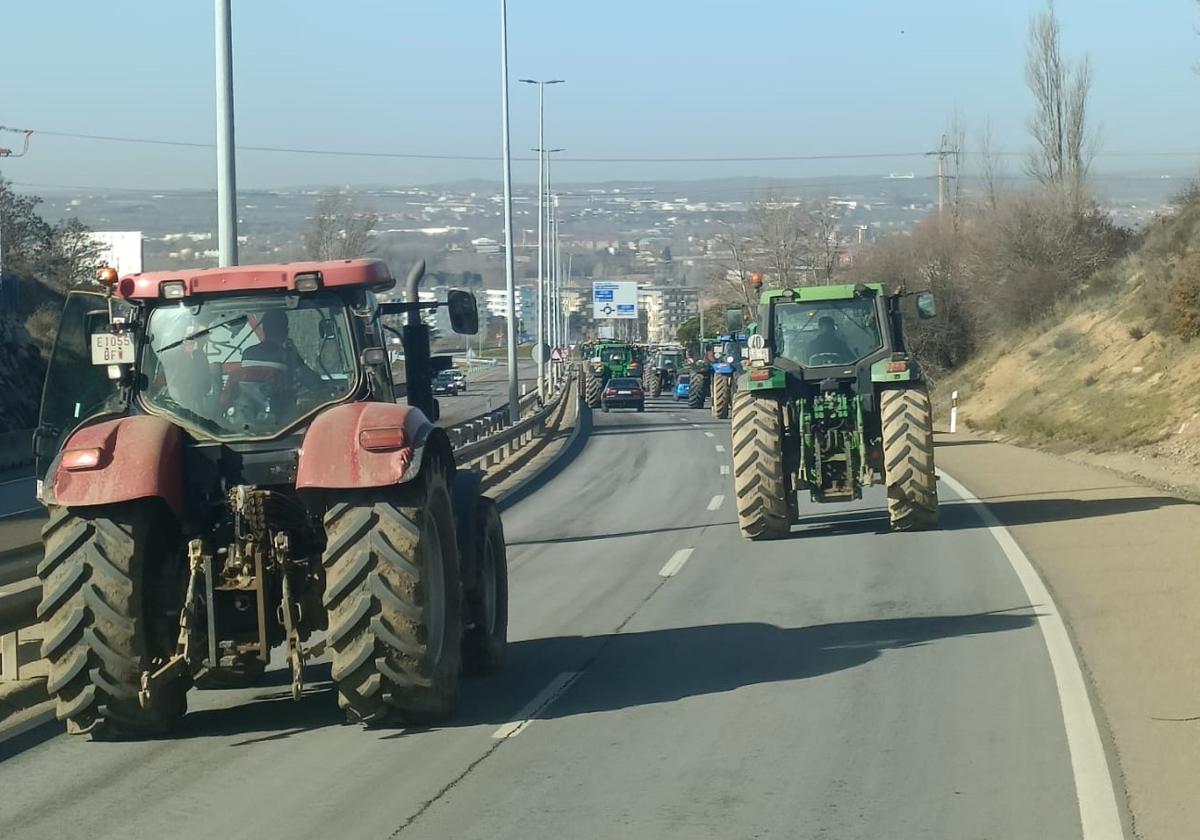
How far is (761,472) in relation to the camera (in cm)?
1838

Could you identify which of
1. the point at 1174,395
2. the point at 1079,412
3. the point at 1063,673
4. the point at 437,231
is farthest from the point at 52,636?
the point at 437,231

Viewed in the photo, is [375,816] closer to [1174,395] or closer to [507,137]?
[1174,395]

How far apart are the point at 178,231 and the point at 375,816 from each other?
→ 2399 inches

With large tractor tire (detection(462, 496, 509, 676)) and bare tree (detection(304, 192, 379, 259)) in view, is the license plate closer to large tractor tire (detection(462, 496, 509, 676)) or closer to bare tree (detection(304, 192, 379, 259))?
large tractor tire (detection(462, 496, 509, 676))

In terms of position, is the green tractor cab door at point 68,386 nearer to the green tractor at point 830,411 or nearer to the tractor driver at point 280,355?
the tractor driver at point 280,355

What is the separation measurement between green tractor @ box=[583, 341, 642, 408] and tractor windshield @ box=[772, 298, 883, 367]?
4632 centimetres

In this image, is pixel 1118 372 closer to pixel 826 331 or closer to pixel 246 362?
pixel 826 331

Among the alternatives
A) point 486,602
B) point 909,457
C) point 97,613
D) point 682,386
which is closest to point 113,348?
point 97,613

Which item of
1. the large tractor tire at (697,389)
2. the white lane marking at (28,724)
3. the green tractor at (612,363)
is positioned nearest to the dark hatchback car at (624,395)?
the green tractor at (612,363)

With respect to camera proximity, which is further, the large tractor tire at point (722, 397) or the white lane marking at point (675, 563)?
the large tractor tire at point (722, 397)

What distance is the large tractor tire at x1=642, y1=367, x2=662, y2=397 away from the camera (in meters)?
79.1

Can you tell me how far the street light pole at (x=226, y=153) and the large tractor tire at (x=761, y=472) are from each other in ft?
20.8

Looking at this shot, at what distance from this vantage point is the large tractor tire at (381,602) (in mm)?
8016

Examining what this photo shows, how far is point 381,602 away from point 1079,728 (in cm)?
384
